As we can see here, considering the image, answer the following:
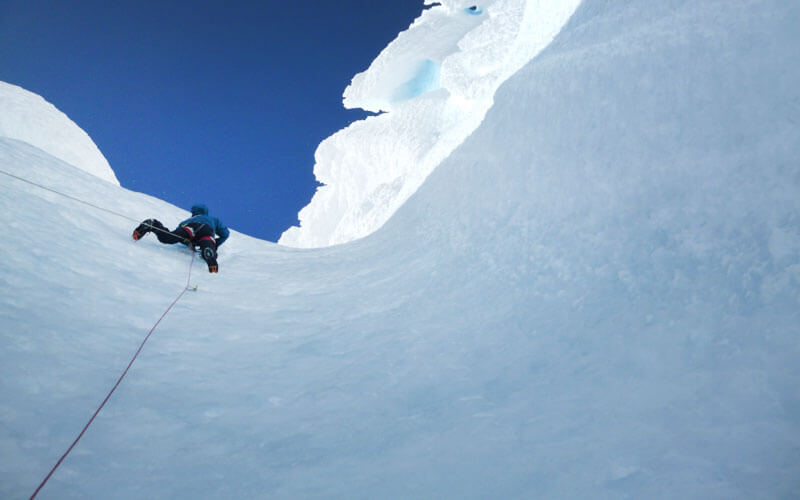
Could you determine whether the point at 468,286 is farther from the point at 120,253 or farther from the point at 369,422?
the point at 120,253

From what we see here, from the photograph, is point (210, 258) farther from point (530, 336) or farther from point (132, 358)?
point (530, 336)

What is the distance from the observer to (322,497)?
1249 millimetres

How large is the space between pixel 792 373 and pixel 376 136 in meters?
13.7

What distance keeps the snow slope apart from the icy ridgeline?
3.25m

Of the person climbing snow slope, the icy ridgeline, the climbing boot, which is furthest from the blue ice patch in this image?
the climbing boot

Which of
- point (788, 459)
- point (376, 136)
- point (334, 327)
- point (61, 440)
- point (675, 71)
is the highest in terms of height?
point (376, 136)

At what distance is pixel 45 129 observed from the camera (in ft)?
36.2

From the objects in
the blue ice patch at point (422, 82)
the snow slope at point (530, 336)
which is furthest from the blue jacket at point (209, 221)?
the blue ice patch at point (422, 82)

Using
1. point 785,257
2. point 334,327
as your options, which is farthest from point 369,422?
point 785,257

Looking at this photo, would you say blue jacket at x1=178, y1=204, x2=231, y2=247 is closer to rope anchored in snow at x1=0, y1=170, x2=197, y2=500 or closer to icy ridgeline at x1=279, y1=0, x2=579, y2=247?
rope anchored in snow at x1=0, y1=170, x2=197, y2=500

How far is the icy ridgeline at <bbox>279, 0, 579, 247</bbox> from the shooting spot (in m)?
6.76

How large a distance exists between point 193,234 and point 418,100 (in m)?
A: 9.58

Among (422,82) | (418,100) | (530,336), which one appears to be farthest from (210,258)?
(422,82)

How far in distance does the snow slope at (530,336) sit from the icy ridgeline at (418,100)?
10.7ft
